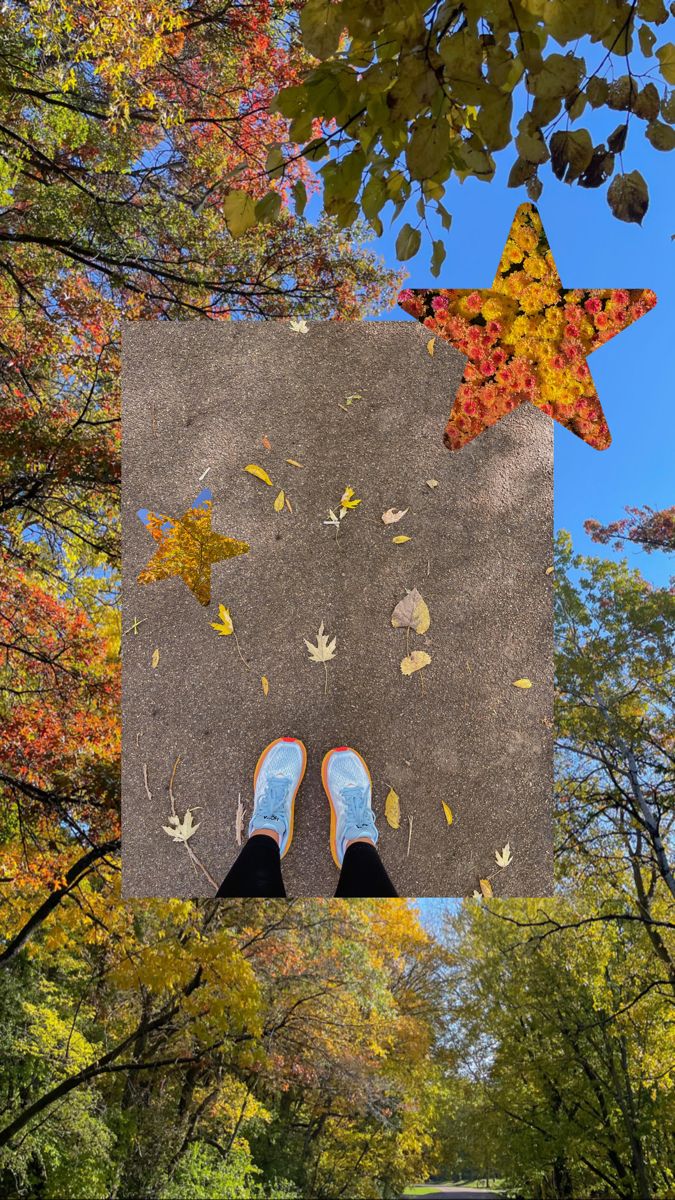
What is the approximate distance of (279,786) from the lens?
4.03 meters

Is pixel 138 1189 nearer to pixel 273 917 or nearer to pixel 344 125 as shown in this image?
pixel 273 917

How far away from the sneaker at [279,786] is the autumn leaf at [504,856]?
37.4 inches

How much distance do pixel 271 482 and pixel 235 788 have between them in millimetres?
1470

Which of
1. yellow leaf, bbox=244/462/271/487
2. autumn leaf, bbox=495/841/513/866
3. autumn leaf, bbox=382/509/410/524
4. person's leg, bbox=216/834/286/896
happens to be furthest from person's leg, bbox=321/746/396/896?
yellow leaf, bbox=244/462/271/487

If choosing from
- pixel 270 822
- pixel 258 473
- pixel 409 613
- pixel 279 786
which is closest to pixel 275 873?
pixel 270 822

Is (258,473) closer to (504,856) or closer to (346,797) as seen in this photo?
(346,797)

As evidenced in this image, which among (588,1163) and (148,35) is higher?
(148,35)

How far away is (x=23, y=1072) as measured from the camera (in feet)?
42.4

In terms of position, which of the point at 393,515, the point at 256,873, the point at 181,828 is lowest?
the point at 256,873

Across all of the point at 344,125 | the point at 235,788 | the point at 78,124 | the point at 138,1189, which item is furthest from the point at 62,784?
the point at 138,1189

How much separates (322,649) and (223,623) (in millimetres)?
490

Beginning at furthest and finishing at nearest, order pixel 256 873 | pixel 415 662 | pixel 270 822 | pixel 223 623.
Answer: pixel 223 623
pixel 415 662
pixel 270 822
pixel 256 873

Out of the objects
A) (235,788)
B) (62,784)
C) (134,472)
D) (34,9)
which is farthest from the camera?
(62,784)

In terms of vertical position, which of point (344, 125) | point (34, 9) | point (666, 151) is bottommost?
point (344, 125)
